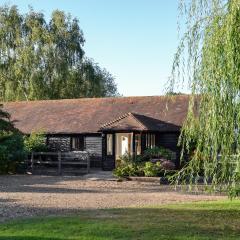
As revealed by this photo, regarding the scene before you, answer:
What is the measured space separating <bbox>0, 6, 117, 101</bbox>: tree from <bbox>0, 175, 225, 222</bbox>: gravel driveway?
71.7 feet

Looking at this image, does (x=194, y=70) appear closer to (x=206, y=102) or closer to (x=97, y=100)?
(x=206, y=102)

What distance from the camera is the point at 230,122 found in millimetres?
10438

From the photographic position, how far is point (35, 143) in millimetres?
29422

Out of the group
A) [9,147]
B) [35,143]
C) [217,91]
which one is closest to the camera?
[217,91]

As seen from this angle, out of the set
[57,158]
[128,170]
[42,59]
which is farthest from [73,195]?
[42,59]

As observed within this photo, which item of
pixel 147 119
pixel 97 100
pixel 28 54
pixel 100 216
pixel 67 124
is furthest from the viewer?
pixel 28 54

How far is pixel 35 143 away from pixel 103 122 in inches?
156

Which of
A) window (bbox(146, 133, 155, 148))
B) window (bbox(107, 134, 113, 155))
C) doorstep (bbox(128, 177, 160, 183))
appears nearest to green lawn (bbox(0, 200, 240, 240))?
doorstep (bbox(128, 177, 160, 183))

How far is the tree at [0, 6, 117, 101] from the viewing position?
149 feet

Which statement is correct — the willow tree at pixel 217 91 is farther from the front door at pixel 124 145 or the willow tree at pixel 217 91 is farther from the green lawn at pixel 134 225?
the front door at pixel 124 145

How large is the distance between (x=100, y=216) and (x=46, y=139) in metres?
19.2

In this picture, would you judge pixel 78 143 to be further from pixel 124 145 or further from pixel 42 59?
pixel 42 59

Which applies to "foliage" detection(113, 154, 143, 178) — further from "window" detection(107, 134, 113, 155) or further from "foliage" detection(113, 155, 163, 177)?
"window" detection(107, 134, 113, 155)

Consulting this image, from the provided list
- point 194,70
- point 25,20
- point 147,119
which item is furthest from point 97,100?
point 194,70
